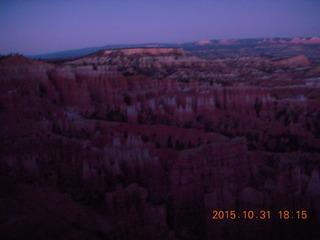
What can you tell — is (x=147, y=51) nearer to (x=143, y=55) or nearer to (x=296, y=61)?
(x=143, y=55)

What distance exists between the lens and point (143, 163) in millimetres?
9000

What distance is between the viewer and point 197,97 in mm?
19500

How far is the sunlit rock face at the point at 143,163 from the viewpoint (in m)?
6.24

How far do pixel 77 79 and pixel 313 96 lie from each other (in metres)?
16.0

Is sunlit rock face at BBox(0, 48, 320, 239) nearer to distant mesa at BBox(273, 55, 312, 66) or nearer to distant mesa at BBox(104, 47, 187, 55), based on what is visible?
distant mesa at BBox(273, 55, 312, 66)

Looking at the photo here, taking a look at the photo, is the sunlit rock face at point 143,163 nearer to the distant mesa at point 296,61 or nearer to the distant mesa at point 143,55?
the distant mesa at point 296,61

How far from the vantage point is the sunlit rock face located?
20.5 ft
